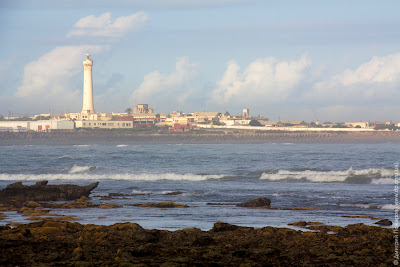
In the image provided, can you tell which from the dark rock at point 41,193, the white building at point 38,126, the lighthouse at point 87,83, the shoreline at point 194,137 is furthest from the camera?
the white building at point 38,126

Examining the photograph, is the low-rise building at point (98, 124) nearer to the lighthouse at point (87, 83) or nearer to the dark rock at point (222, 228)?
the lighthouse at point (87, 83)

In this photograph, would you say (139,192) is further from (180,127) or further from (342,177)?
(180,127)

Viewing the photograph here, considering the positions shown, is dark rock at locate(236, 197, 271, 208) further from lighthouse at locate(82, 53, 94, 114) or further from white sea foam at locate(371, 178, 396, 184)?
lighthouse at locate(82, 53, 94, 114)

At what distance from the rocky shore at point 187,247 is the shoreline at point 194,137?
13417 cm

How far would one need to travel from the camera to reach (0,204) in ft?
64.9

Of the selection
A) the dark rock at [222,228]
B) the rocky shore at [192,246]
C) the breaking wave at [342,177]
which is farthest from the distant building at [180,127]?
the rocky shore at [192,246]

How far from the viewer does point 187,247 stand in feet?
33.9

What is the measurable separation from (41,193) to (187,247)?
1360cm

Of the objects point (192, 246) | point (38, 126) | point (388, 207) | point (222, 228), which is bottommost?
point (388, 207)

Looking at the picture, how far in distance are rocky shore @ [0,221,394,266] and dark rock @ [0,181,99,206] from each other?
9.37m

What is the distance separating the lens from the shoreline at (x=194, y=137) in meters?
149

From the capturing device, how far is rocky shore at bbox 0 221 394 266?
9102mm

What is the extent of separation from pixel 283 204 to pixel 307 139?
150 meters

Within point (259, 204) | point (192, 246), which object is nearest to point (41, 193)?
point (259, 204)
